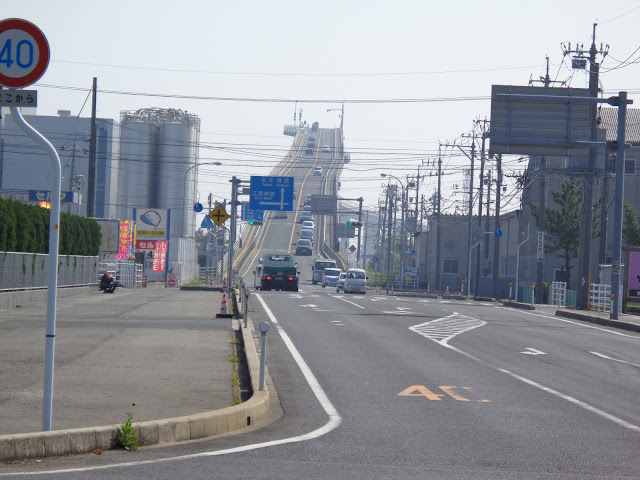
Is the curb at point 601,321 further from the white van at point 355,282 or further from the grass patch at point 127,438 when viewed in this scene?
the white van at point 355,282

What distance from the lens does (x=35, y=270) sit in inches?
1208

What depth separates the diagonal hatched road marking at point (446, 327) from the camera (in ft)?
71.8

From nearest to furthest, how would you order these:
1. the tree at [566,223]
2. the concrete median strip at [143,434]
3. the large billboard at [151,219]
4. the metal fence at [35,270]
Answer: the concrete median strip at [143,434] < the metal fence at [35,270] < the tree at [566,223] < the large billboard at [151,219]

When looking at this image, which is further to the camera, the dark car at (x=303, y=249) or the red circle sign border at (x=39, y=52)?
the dark car at (x=303, y=249)

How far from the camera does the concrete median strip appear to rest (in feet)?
24.5

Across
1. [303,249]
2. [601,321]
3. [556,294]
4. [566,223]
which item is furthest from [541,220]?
[303,249]

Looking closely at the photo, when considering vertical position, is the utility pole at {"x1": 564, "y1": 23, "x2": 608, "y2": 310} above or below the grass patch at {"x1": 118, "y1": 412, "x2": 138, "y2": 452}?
above

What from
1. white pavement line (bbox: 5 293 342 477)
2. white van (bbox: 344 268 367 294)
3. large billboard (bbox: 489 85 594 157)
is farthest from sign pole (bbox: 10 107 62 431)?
white van (bbox: 344 268 367 294)

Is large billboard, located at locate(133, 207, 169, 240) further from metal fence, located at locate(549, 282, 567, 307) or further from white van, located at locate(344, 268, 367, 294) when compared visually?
metal fence, located at locate(549, 282, 567, 307)

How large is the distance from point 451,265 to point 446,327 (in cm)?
6786

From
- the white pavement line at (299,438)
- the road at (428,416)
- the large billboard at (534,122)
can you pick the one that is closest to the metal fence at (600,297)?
the large billboard at (534,122)

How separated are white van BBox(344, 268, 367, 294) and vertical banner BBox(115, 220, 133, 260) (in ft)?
50.0

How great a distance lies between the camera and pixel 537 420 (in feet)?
33.9

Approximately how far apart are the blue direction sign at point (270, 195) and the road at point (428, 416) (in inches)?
1253
